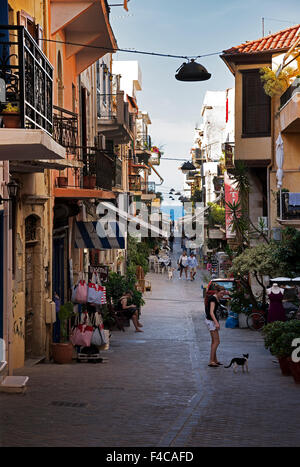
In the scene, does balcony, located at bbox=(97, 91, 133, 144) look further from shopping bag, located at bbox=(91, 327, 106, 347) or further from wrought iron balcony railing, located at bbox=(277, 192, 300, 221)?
shopping bag, located at bbox=(91, 327, 106, 347)

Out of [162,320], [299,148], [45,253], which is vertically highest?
[299,148]

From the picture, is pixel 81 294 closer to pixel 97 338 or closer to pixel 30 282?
pixel 97 338

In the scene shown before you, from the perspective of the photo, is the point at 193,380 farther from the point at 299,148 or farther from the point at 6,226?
the point at 299,148

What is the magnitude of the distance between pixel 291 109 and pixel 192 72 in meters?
6.97

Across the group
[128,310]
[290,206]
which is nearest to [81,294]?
[128,310]

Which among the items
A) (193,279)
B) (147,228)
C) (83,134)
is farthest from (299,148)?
(147,228)

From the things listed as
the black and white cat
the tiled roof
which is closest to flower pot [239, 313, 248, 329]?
the black and white cat

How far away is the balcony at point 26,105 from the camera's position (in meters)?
9.27

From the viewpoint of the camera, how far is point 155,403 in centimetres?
1184

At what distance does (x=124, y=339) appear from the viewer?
71.3 feet

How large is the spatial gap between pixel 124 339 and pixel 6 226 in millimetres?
9345

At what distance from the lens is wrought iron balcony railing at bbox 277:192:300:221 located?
74.1 feet

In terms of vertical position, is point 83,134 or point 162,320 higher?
point 83,134

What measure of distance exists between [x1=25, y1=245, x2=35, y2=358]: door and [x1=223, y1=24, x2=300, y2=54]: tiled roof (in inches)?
590
